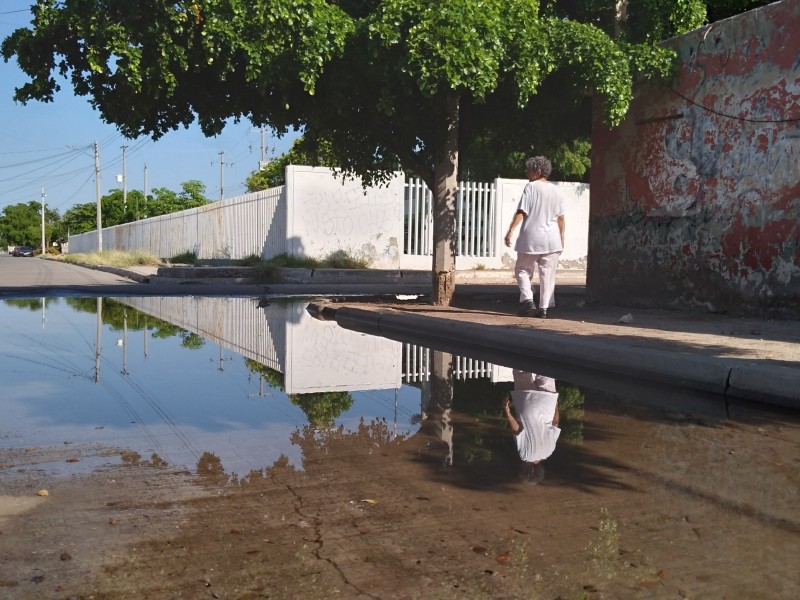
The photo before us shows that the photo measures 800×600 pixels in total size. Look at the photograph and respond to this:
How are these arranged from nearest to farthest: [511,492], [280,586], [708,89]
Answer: [280,586] → [511,492] → [708,89]

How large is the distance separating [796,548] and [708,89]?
9091 millimetres

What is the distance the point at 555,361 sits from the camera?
25.8ft

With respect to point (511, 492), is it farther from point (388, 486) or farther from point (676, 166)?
point (676, 166)

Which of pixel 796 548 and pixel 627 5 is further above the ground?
pixel 627 5

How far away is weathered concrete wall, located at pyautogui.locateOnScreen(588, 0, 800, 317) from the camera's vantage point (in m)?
9.91

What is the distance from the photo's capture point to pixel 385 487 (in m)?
3.95

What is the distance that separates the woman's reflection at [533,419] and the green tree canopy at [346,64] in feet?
15.0

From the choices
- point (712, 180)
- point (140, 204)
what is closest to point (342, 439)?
point (712, 180)

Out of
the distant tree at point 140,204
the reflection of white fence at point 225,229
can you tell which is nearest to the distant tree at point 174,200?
the distant tree at point 140,204

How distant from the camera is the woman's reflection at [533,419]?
441 centimetres

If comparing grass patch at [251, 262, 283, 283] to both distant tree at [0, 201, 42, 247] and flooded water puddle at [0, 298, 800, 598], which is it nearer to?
flooded water puddle at [0, 298, 800, 598]

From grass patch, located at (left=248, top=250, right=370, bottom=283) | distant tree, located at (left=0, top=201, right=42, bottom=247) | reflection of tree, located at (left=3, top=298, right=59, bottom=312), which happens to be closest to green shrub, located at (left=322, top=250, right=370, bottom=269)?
grass patch, located at (left=248, top=250, right=370, bottom=283)

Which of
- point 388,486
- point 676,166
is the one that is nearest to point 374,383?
point 388,486

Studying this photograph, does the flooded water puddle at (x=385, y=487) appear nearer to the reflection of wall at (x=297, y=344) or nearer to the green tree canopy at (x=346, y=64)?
the reflection of wall at (x=297, y=344)
